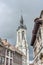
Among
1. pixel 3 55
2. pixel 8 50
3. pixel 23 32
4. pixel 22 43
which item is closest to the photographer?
pixel 3 55

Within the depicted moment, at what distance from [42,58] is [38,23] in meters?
3.91

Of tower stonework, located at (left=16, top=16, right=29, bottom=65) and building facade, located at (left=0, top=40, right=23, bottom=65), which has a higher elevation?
building facade, located at (left=0, top=40, right=23, bottom=65)

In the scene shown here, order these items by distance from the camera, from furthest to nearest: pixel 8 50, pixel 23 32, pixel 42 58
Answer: pixel 23 32, pixel 8 50, pixel 42 58

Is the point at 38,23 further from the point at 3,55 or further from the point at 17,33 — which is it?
the point at 17,33

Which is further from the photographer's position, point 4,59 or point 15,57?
point 15,57

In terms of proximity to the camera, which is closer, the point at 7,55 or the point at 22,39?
the point at 7,55

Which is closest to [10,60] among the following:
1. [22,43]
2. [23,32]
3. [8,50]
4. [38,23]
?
[8,50]

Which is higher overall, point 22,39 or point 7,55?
point 7,55

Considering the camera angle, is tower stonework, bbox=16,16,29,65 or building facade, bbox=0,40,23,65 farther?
tower stonework, bbox=16,16,29,65

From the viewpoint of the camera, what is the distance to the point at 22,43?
5482 inches

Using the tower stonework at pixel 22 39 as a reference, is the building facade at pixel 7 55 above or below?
above

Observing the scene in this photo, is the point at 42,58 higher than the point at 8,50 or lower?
higher

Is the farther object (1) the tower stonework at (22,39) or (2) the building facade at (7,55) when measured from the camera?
(1) the tower stonework at (22,39)

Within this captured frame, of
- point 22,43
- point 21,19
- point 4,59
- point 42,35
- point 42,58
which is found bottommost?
point 22,43
